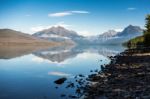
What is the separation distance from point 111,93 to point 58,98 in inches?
202

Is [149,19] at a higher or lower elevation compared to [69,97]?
higher

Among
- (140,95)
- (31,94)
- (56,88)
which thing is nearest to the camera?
(140,95)

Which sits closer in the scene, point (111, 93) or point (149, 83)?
point (111, 93)

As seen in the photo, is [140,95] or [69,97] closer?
[140,95]

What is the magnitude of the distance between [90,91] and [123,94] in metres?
4.62

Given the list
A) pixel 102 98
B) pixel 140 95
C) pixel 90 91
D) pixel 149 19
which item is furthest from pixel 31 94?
pixel 149 19

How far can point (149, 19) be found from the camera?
11444cm

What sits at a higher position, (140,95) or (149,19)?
(149,19)

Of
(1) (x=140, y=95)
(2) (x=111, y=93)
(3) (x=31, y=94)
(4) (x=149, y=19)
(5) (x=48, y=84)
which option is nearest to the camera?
(1) (x=140, y=95)

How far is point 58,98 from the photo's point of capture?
86.1 ft

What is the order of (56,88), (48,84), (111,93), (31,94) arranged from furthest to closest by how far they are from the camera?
(48,84)
(56,88)
(31,94)
(111,93)

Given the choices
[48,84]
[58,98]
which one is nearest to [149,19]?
[48,84]

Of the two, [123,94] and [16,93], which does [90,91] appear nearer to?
[123,94]

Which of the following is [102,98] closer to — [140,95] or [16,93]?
[140,95]
